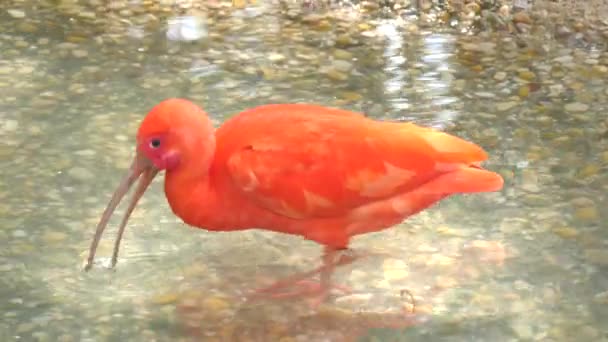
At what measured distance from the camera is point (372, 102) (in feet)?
12.1

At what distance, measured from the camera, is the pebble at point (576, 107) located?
362 cm

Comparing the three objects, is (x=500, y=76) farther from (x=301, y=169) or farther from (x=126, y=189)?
(x=126, y=189)

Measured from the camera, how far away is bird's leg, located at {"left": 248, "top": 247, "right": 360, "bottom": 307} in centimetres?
274

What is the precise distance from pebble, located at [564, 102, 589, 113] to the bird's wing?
3.75 feet

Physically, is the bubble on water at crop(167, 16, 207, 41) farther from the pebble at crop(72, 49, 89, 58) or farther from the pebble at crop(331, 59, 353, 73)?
the pebble at crop(331, 59, 353, 73)

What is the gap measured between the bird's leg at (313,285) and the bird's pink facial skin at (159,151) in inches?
17.4

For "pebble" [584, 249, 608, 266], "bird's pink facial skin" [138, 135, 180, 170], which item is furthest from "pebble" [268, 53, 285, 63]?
"pebble" [584, 249, 608, 266]

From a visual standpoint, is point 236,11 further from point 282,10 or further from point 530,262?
point 530,262

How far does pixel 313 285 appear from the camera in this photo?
2781 millimetres

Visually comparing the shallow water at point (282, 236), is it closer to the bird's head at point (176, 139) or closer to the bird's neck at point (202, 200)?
the bird's neck at point (202, 200)

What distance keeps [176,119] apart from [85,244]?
0.57 meters

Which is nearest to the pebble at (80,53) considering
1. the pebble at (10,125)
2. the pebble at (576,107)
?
the pebble at (10,125)

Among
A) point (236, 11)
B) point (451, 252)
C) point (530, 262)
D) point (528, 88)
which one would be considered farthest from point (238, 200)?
point (236, 11)

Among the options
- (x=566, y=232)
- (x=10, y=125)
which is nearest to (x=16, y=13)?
(x=10, y=125)
